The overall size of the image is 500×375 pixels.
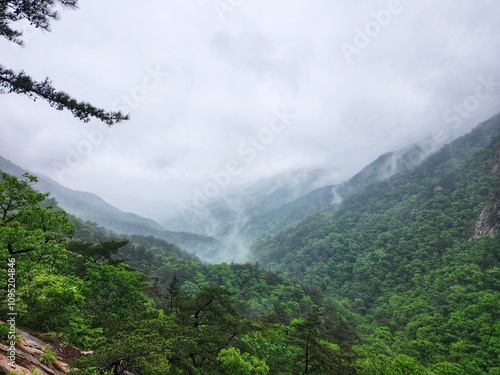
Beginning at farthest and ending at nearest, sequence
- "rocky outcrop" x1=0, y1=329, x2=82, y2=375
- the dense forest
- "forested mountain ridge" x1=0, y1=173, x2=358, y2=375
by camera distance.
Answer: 1. the dense forest
2. "forested mountain ridge" x1=0, y1=173, x2=358, y2=375
3. "rocky outcrop" x1=0, y1=329, x2=82, y2=375

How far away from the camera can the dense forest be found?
13258 millimetres

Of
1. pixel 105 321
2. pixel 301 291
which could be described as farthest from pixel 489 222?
pixel 105 321

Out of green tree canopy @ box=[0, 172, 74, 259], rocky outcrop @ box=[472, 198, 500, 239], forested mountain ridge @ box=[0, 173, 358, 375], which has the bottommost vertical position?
rocky outcrop @ box=[472, 198, 500, 239]

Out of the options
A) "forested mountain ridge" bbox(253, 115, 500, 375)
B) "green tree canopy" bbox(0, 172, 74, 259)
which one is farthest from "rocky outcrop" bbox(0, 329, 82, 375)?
"forested mountain ridge" bbox(253, 115, 500, 375)

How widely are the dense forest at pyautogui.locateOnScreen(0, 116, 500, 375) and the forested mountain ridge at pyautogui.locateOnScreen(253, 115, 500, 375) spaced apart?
438 millimetres

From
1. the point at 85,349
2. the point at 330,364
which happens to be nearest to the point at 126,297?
the point at 85,349

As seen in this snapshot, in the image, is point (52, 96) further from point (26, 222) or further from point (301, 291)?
point (301, 291)

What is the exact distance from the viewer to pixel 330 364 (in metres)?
19.7

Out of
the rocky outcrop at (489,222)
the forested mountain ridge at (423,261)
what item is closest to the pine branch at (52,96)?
the forested mountain ridge at (423,261)

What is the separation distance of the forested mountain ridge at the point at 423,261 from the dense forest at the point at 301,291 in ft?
1.44

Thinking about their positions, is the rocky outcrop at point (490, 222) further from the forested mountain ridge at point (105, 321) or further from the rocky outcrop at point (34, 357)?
the rocky outcrop at point (34, 357)

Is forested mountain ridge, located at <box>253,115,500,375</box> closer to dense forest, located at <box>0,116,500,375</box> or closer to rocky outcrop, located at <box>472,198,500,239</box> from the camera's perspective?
rocky outcrop, located at <box>472,198,500,239</box>

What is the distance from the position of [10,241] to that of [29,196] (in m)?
4.46

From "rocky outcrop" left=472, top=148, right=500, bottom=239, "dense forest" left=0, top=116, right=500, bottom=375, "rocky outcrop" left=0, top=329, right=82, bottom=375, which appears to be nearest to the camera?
"rocky outcrop" left=0, top=329, right=82, bottom=375
